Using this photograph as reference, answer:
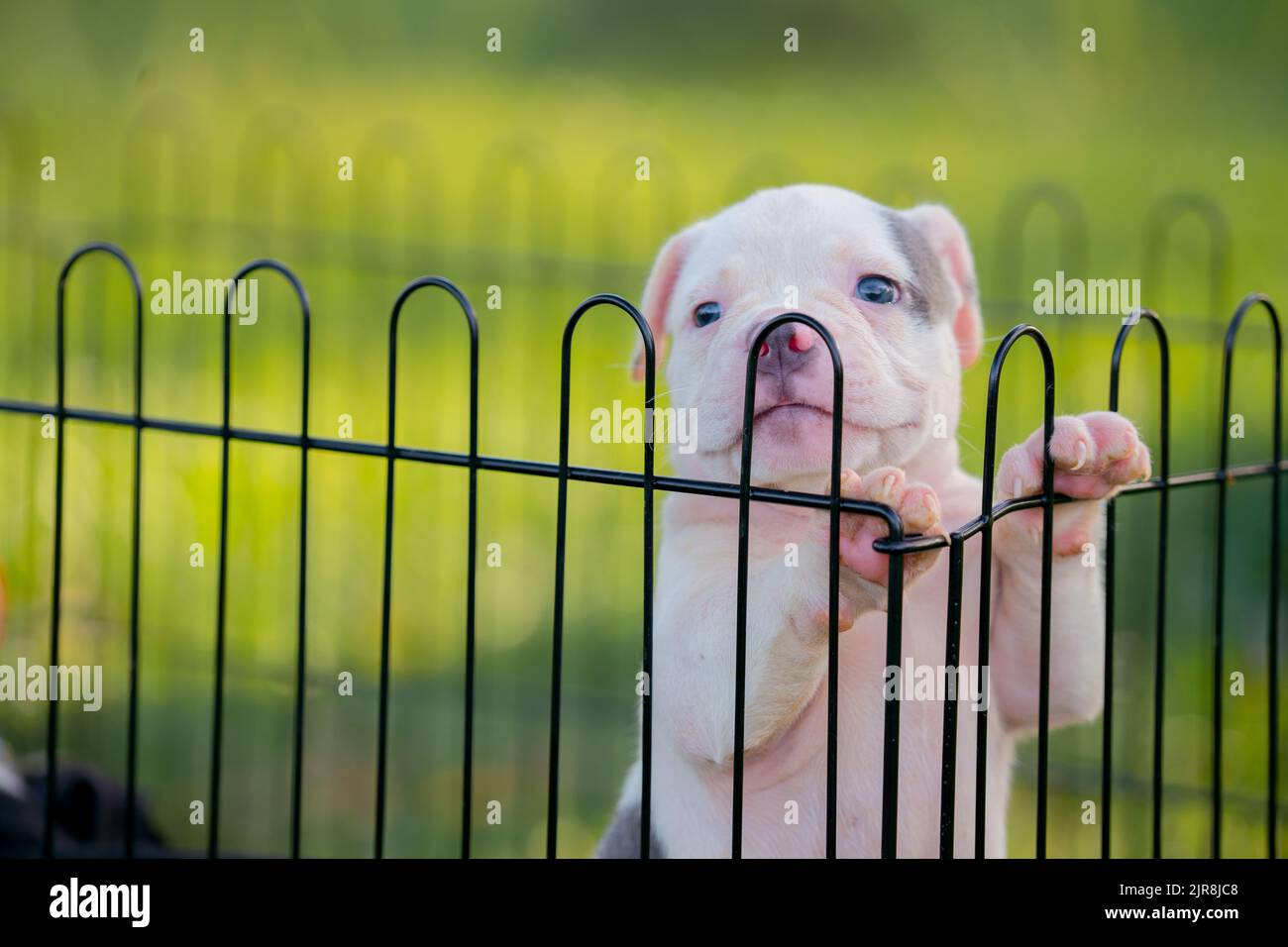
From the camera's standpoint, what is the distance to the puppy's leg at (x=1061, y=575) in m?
1.84

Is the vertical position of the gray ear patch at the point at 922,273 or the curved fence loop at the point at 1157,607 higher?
the gray ear patch at the point at 922,273

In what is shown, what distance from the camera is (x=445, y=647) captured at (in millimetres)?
6172

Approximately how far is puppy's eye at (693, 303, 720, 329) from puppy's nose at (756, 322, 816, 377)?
0.20m

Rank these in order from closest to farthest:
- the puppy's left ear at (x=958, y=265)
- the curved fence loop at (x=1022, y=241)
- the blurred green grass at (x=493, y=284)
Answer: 1. the puppy's left ear at (x=958, y=265)
2. the blurred green grass at (x=493, y=284)
3. the curved fence loop at (x=1022, y=241)

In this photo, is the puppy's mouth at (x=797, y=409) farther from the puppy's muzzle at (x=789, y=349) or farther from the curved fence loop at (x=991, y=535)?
the curved fence loop at (x=991, y=535)

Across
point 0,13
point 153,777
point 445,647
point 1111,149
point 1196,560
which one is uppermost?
point 0,13

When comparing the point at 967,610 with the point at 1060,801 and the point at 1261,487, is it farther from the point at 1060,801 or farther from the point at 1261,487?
the point at 1261,487

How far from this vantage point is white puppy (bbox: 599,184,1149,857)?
186 centimetres

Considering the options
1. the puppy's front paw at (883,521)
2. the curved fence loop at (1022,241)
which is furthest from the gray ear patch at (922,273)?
the curved fence loop at (1022,241)

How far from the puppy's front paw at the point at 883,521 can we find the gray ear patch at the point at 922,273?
0.44m

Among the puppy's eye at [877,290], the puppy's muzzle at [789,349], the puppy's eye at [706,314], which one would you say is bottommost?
the puppy's muzzle at [789,349]

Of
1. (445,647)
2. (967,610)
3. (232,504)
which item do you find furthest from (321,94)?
(967,610)
